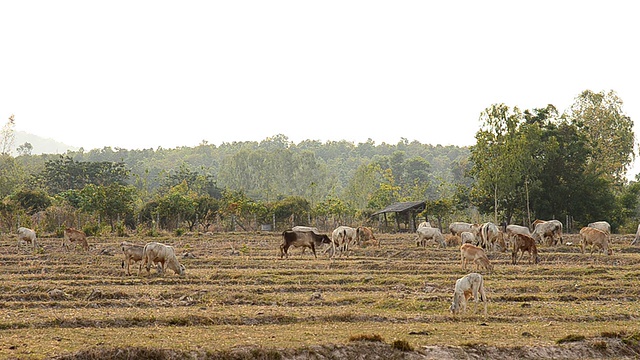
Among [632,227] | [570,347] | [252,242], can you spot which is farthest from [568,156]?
[570,347]

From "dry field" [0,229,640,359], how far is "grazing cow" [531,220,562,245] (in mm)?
7832

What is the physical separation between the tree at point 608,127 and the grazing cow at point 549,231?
30.5 metres

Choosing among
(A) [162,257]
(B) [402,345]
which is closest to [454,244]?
(A) [162,257]

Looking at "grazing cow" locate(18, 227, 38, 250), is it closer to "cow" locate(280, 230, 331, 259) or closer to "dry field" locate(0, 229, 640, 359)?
"dry field" locate(0, 229, 640, 359)

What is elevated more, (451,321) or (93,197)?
(93,197)

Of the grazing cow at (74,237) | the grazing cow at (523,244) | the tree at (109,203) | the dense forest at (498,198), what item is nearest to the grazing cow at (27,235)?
the grazing cow at (74,237)

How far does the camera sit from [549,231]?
4241cm

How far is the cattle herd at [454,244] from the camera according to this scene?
89.7 ft

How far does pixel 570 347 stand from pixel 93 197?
43523mm

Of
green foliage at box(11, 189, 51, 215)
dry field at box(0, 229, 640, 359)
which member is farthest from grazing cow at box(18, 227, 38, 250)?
green foliage at box(11, 189, 51, 215)

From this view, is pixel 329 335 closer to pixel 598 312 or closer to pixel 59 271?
pixel 598 312

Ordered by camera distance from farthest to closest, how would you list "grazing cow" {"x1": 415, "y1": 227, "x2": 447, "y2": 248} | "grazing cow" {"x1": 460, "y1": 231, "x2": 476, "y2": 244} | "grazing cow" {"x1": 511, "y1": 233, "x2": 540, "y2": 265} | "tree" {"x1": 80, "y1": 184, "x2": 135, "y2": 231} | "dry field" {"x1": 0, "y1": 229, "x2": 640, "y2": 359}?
"tree" {"x1": 80, "y1": 184, "x2": 135, "y2": 231} → "grazing cow" {"x1": 415, "y1": 227, "x2": 447, "y2": 248} → "grazing cow" {"x1": 460, "y1": 231, "x2": 476, "y2": 244} → "grazing cow" {"x1": 511, "y1": 233, "x2": 540, "y2": 265} → "dry field" {"x1": 0, "y1": 229, "x2": 640, "y2": 359}

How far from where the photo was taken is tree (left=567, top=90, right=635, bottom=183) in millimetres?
72812

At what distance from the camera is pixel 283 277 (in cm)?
2681
